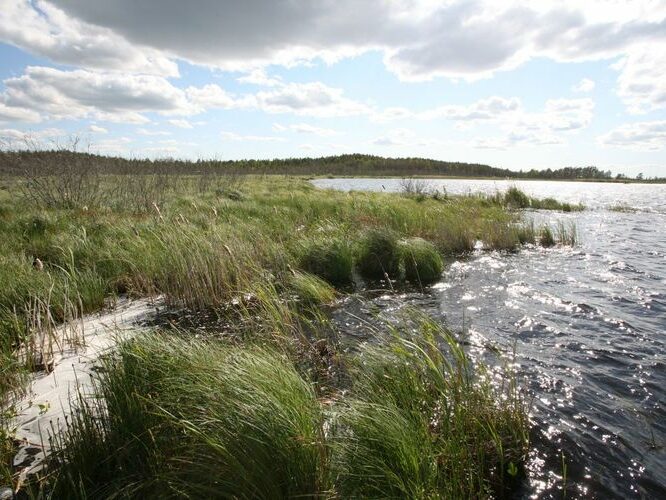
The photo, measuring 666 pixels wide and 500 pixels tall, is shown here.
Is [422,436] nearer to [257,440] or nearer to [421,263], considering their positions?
[257,440]

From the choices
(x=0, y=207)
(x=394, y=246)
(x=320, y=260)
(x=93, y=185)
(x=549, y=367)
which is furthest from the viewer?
(x=93, y=185)

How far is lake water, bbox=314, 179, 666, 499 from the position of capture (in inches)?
137

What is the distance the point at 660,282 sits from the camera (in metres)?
9.59

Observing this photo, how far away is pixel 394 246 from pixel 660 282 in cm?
669

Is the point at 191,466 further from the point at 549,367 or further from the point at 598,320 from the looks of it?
the point at 598,320

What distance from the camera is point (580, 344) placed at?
20.0ft

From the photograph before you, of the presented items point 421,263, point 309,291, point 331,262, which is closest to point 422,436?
point 309,291

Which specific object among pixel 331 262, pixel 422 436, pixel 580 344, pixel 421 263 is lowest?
pixel 580 344

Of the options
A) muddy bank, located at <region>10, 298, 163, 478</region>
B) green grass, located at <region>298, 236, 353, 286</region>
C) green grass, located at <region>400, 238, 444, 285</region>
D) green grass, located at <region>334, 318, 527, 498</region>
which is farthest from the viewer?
green grass, located at <region>400, 238, 444, 285</region>

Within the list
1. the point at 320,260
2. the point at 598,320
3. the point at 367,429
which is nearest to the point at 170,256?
the point at 320,260

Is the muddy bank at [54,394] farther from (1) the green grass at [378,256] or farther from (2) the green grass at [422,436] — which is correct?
(1) the green grass at [378,256]

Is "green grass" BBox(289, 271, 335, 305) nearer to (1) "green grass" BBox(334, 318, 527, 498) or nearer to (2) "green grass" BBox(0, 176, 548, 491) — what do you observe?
(2) "green grass" BBox(0, 176, 548, 491)

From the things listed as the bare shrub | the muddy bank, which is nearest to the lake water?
the muddy bank

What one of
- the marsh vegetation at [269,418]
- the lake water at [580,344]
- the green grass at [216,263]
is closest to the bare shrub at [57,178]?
the green grass at [216,263]
